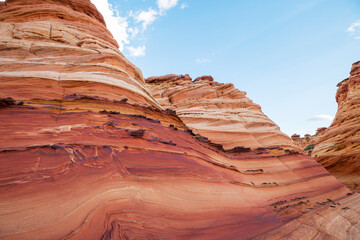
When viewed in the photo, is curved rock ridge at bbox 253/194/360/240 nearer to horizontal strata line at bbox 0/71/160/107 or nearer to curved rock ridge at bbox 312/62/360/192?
horizontal strata line at bbox 0/71/160/107

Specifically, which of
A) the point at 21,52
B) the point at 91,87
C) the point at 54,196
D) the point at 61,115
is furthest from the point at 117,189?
the point at 21,52

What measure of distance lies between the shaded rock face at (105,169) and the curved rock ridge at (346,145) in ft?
29.1

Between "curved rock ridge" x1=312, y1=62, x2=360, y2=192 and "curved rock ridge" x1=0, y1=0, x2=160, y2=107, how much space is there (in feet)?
54.6

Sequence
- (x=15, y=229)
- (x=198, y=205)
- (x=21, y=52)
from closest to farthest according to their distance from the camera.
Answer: (x=15, y=229), (x=198, y=205), (x=21, y=52)

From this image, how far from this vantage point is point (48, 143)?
11.5 ft

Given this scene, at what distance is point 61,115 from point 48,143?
1.11 metres

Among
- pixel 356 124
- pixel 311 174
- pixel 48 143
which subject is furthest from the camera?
pixel 356 124

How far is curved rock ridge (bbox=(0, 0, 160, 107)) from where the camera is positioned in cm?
490

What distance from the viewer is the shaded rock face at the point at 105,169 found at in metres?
2.76

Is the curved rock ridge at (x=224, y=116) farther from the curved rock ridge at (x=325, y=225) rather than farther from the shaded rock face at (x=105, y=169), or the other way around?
the curved rock ridge at (x=325, y=225)

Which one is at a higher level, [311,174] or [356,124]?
[356,124]

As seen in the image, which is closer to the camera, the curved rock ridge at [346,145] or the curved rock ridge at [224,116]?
the curved rock ridge at [224,116]

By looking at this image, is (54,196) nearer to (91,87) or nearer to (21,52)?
(91,87)

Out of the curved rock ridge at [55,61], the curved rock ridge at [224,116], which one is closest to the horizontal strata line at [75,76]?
the curved rock ridge at [55,61]
